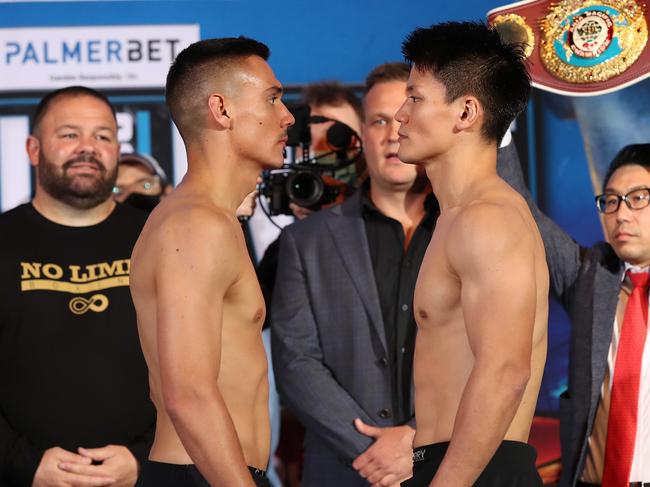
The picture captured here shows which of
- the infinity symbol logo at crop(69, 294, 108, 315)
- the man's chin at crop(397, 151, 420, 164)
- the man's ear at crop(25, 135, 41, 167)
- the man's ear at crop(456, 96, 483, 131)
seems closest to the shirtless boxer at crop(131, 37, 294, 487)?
the man's chin at crop(397, 151, 420, 164)

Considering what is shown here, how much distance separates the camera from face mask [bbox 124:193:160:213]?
4.08 m

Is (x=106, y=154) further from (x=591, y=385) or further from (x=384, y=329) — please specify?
(x=591, y=385)

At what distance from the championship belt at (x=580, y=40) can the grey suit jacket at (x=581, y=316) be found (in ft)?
1.45

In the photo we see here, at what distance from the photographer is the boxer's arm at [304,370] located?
3312 mm

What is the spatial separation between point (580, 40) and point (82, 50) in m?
2.00

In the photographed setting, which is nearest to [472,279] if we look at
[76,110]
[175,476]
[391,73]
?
[175,476]

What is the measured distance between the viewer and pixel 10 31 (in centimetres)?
428

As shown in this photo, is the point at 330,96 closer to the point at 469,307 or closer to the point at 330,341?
the point at 330,341

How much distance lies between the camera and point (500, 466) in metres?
2.41

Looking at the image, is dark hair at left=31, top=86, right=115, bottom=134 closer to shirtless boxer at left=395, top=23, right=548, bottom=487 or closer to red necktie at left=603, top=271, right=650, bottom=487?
shirtless boxer at left=395, top=23, right=548, bottom=487

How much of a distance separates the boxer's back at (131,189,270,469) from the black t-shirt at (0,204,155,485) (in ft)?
2.68

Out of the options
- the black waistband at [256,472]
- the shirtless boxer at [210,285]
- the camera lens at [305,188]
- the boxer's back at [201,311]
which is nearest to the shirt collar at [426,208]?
the camera lens at [305,188]

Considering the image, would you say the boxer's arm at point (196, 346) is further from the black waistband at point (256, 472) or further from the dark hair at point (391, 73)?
the dark hair at point (391, 73)

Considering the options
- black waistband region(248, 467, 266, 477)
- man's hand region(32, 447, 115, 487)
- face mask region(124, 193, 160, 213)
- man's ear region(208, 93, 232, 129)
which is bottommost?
man's hand region(32, 447, 115, 487)
